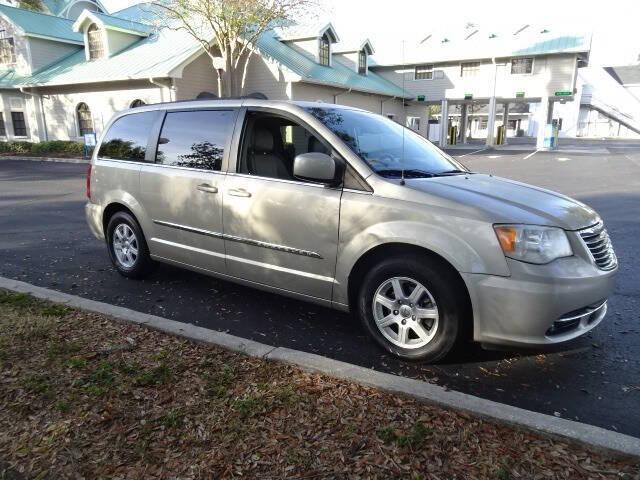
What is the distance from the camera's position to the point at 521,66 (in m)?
30.8

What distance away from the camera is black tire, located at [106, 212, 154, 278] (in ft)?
17.1

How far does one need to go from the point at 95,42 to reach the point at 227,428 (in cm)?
2784

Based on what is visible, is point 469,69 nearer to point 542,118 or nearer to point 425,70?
point 425,70

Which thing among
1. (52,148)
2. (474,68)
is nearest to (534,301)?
(52,148)

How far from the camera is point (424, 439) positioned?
252cm

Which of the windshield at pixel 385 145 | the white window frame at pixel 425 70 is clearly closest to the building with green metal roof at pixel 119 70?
the white window frame at pixel 425 70

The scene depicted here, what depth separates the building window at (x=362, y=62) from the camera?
3051cm

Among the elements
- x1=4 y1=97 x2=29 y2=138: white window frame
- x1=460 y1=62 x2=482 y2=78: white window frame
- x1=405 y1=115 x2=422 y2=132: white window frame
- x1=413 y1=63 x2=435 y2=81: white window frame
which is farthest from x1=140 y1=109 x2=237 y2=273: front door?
x1=405 y1=115 x2=422 y2=132: white window frame

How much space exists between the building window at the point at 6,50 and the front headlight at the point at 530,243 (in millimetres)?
31884

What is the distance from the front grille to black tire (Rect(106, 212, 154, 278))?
410 cm

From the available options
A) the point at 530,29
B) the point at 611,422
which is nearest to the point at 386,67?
the point at 530,29

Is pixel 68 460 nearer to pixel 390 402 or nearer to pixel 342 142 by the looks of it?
pixel 390 402

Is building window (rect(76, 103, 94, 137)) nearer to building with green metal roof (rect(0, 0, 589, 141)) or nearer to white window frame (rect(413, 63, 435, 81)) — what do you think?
building with green metal roof (rect(0, 0, 589, 141))

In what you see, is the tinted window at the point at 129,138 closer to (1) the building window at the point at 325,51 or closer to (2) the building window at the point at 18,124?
(1) the building window at the point at 325,51
